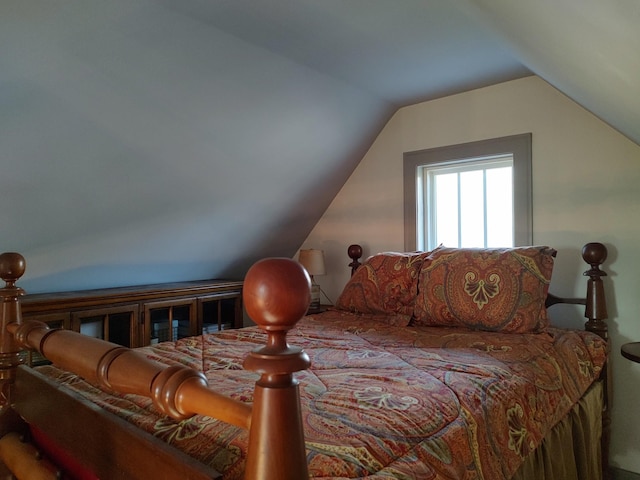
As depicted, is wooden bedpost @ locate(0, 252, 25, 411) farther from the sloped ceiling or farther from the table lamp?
the table lamp

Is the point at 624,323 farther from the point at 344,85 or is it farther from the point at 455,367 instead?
the point at 344,85

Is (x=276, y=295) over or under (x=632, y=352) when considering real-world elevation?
over

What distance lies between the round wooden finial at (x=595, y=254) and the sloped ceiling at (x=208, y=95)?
0.61 metres

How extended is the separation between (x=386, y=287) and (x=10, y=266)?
170 centimetres

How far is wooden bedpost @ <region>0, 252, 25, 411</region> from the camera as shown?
1353 millimetres

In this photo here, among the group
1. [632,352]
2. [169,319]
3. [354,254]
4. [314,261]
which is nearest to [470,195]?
[354,254]

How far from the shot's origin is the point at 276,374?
1.92ft

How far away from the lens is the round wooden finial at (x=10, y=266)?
4.39 feet

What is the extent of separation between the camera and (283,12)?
5.90ft

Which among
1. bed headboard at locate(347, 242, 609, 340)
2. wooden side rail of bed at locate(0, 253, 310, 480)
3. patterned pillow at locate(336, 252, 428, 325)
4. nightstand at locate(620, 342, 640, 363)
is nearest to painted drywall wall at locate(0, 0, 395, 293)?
patterned pillow at locate(336, 252, 428, 325)

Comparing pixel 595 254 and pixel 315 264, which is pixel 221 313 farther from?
pixel 595 254

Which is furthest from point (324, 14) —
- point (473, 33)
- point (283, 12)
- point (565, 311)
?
point (565, 311)

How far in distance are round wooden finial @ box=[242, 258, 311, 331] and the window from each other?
229 cm

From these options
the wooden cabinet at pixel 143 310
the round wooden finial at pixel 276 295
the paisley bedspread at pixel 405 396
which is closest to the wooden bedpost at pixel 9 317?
the paisley bedspread at pixel 405 396
